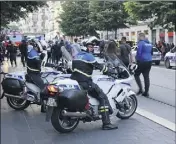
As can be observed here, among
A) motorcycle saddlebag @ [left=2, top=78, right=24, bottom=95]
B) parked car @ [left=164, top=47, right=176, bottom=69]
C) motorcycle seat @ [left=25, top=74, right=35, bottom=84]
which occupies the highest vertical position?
motorcycle seat @ [left=25, top=74, right=35, bottom=84]

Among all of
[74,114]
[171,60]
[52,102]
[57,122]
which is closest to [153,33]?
[171,60]

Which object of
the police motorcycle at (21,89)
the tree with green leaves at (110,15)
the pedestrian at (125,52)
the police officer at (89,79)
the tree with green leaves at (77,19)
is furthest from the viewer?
the tree with green leaves at (77,19)

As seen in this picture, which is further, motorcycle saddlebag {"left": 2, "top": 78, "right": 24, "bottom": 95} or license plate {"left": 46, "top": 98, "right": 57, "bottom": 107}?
motorcycle saddlebag {"left": 2, "top": 78, "right": 24, "bottom": 95}

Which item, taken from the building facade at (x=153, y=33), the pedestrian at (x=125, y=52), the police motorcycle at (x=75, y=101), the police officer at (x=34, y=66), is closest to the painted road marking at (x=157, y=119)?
the police motorcycle at (x=75, y=101)

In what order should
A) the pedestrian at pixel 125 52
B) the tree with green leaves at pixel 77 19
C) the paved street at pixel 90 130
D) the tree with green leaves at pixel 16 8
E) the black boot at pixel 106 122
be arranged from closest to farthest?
the paved street at pixel 90 130
the black boot at pixel 106 122
the pedestrian at pixel 125 52
the tree with green leaves at pixel 16 8
the tree with green leaves at pixel 77 19

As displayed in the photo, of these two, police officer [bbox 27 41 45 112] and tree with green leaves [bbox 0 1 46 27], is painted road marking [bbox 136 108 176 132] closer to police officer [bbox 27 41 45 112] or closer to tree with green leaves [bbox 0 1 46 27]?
police officer [bbox 27 41 45 112]

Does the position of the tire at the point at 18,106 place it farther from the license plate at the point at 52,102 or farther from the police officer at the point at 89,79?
the license plate at the point at 52,102

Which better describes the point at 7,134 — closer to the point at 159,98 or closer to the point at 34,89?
the point at 34,89

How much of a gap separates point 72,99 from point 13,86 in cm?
271

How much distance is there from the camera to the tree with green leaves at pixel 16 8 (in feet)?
52.2

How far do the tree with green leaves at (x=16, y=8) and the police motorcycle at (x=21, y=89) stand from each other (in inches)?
270

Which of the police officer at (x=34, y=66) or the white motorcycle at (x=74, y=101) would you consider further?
the police officer at (x=34, y=66)

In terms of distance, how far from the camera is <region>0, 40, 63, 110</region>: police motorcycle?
8.73 meters

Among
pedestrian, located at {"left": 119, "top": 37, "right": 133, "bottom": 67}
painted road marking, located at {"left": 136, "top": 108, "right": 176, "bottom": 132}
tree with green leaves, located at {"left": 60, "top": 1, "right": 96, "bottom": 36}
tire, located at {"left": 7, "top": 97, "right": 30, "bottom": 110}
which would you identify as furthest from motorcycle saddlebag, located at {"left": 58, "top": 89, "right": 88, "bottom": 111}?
tree with green leaves, located at {"left": 60, "top": 1, "right": 96, "bottom": 36}
